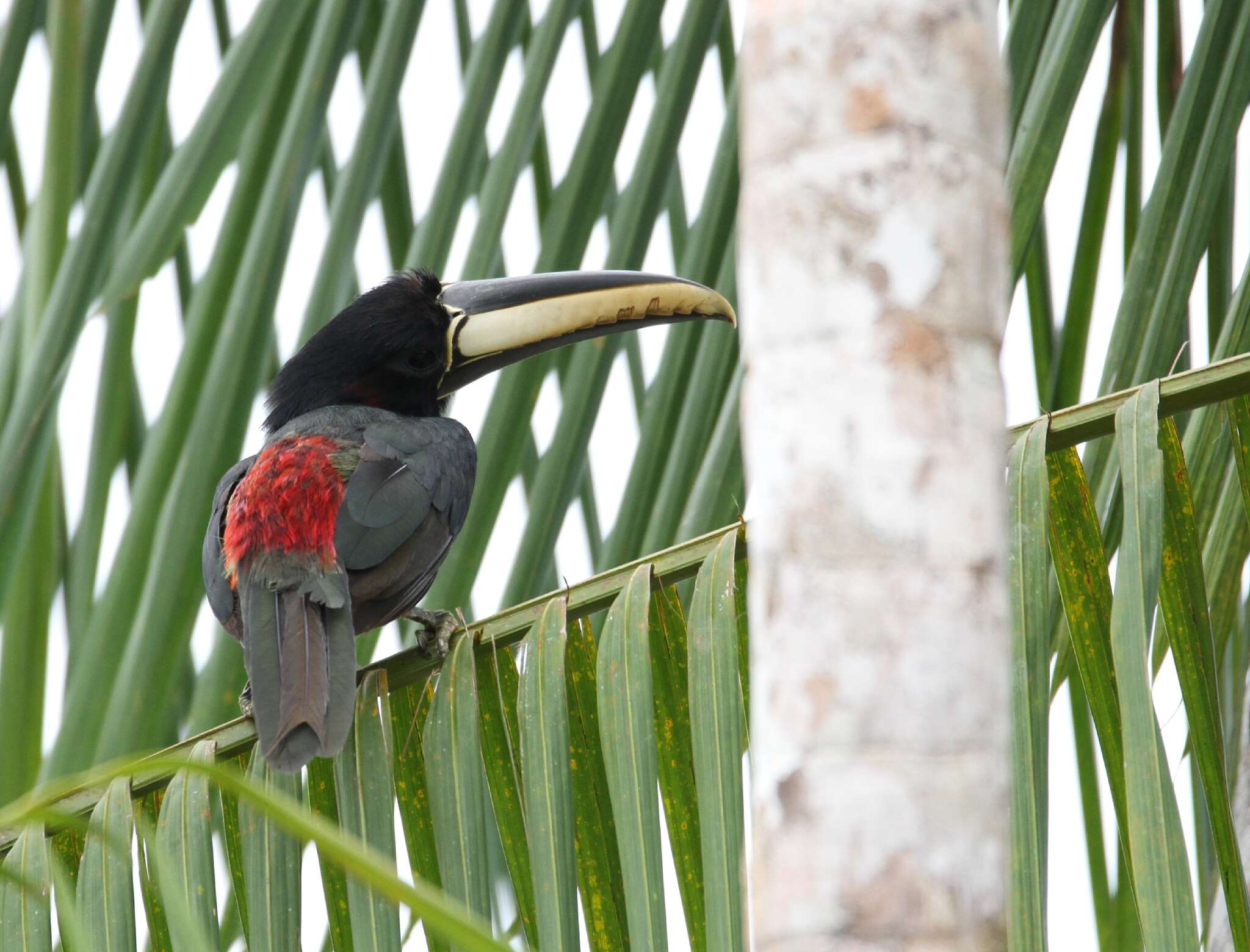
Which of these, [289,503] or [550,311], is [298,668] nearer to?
[289,503]

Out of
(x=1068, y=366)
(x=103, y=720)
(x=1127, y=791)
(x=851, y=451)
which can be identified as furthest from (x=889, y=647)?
(x=1068, y=366)

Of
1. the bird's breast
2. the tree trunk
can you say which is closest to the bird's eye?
the bird's breast

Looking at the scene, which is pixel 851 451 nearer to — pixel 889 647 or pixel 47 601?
pixel 889 647

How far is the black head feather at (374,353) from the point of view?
3.73m

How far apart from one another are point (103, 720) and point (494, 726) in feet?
2.07

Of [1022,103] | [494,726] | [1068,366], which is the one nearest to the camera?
[494,726]

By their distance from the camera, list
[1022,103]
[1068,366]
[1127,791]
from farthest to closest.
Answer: [1068,366] → [1022,103] → [1127,791]

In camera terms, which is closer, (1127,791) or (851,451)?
(851,451)

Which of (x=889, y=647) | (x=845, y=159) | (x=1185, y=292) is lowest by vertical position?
(x=889, y=647)

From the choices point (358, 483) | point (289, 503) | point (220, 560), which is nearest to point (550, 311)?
point (358, 483)

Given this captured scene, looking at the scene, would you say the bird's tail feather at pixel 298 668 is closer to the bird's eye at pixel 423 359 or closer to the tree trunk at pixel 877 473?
the bird's eye at pixel 423 359

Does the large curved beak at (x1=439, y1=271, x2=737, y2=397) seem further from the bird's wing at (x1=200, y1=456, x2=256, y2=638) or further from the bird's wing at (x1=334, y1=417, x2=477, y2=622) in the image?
the bird's wing at (x1=200, y1=456, x2=256, y2=638)

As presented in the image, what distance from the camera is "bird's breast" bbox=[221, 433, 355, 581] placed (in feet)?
9.21

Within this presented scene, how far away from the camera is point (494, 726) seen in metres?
2.10
